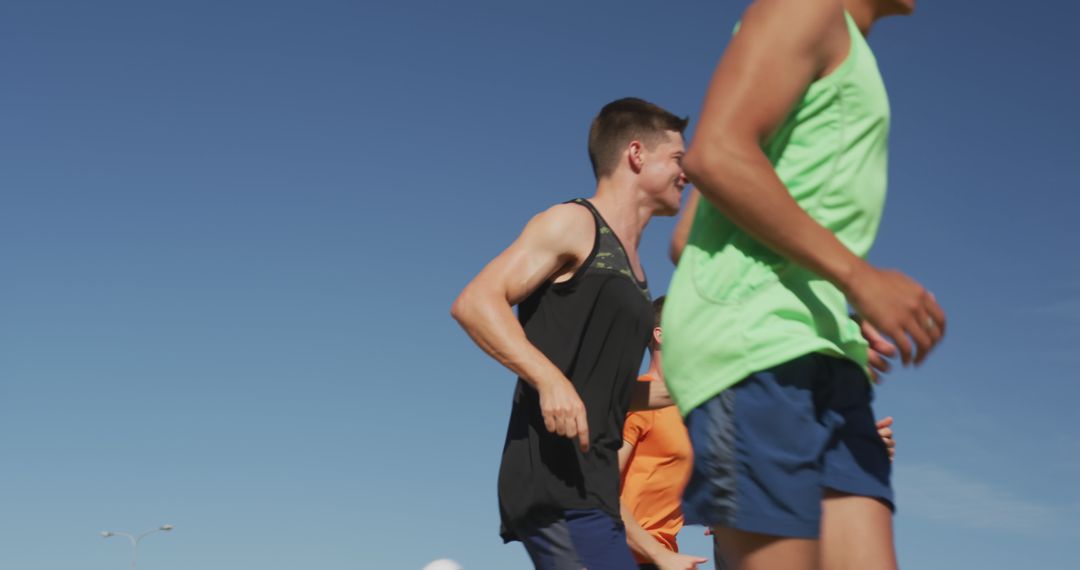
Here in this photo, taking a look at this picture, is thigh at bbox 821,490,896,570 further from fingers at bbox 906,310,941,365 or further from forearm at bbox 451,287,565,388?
forearm at bbox 451,287,565,388

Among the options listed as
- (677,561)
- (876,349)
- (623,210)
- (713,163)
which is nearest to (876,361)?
(876,349)

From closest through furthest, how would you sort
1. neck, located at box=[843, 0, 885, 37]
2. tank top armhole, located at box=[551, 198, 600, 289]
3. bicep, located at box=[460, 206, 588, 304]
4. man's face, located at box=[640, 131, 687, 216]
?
neck, located at box=[843, 0, 885, 37] < bicep, located at box=[460, 206, 588, 304] < tank top armhole, located at box=[551, 198, 600, 289] < man's face, located at box=[640, 131, 687, 216]

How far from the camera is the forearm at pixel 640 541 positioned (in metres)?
5.33

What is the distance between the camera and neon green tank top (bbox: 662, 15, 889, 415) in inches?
91.8

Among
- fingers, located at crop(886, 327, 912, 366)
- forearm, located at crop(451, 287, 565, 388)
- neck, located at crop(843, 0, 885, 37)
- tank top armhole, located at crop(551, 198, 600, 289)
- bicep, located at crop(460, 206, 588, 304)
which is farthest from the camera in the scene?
tank top armhole, located at crop(551, 198, 600, 289)

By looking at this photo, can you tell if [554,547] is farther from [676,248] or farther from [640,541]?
[676,248]

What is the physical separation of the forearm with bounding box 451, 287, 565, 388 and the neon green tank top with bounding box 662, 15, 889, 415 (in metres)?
1.64

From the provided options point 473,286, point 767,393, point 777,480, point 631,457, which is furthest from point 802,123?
point 631,457

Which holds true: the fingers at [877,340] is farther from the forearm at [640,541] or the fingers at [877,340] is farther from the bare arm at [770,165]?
the forearm at [640,541]

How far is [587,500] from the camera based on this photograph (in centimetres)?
429

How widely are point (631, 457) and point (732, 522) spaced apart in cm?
392

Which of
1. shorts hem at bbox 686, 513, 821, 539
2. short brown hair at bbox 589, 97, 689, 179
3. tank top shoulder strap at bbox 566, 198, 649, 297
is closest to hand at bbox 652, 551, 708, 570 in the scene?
tank top shoulder strap at bbox 566, 198, 649, 297

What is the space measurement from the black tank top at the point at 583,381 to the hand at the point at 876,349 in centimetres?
189

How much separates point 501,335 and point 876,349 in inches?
78.8
